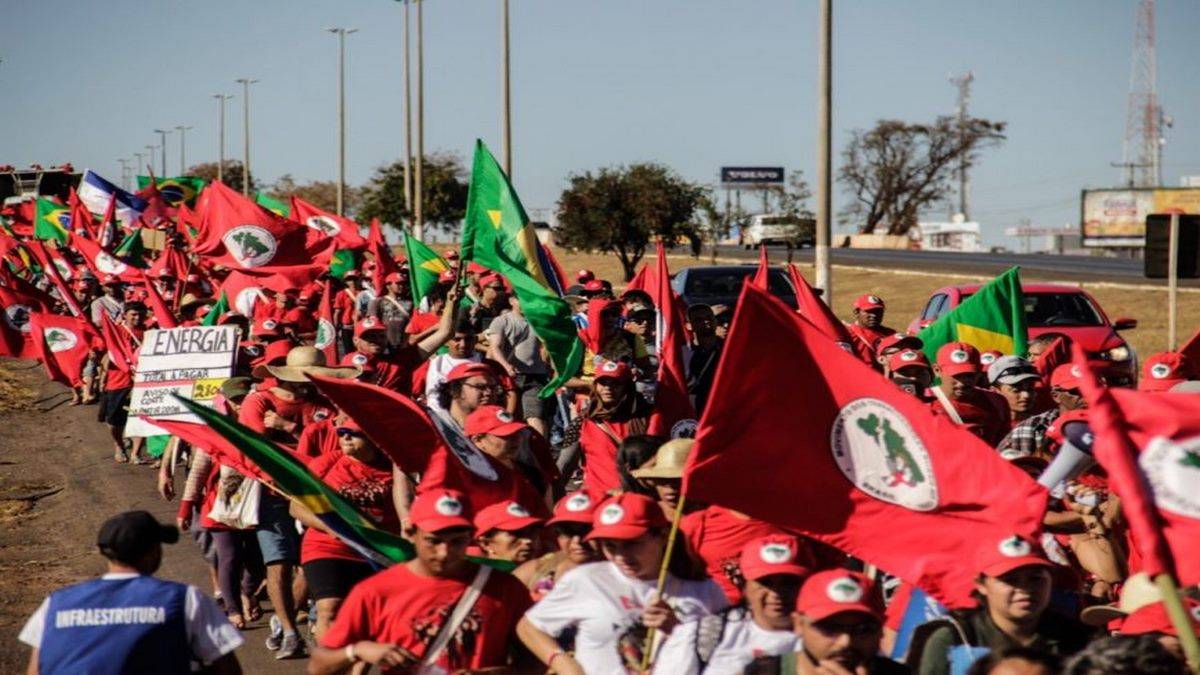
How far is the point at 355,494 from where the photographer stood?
338 inches

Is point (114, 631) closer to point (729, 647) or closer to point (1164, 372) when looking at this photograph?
point (729, 647)

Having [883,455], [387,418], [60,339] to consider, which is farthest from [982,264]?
[883,455]

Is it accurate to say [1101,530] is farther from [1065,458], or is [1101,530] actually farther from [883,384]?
[883,384]

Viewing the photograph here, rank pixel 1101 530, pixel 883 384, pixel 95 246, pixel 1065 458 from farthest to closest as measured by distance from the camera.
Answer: pixel 95 246 < pixel 1101 530 < pixel 1065 458 < pixel 883 384

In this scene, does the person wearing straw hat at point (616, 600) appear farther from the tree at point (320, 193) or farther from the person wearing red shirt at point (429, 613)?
the tree at point (320, 193)

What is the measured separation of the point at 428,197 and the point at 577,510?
63614 mm

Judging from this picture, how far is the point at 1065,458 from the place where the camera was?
7.09 metres

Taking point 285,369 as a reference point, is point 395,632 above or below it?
below

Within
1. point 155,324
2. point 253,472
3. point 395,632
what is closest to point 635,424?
point 253,472

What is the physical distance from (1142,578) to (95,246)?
1965cm

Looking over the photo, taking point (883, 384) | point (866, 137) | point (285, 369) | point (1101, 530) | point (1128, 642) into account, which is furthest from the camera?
point (866, 137)

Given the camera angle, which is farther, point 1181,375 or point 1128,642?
point 1181,375

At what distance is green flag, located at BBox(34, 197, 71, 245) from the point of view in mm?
33531

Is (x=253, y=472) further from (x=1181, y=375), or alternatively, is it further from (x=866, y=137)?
(x=866, y=137)
